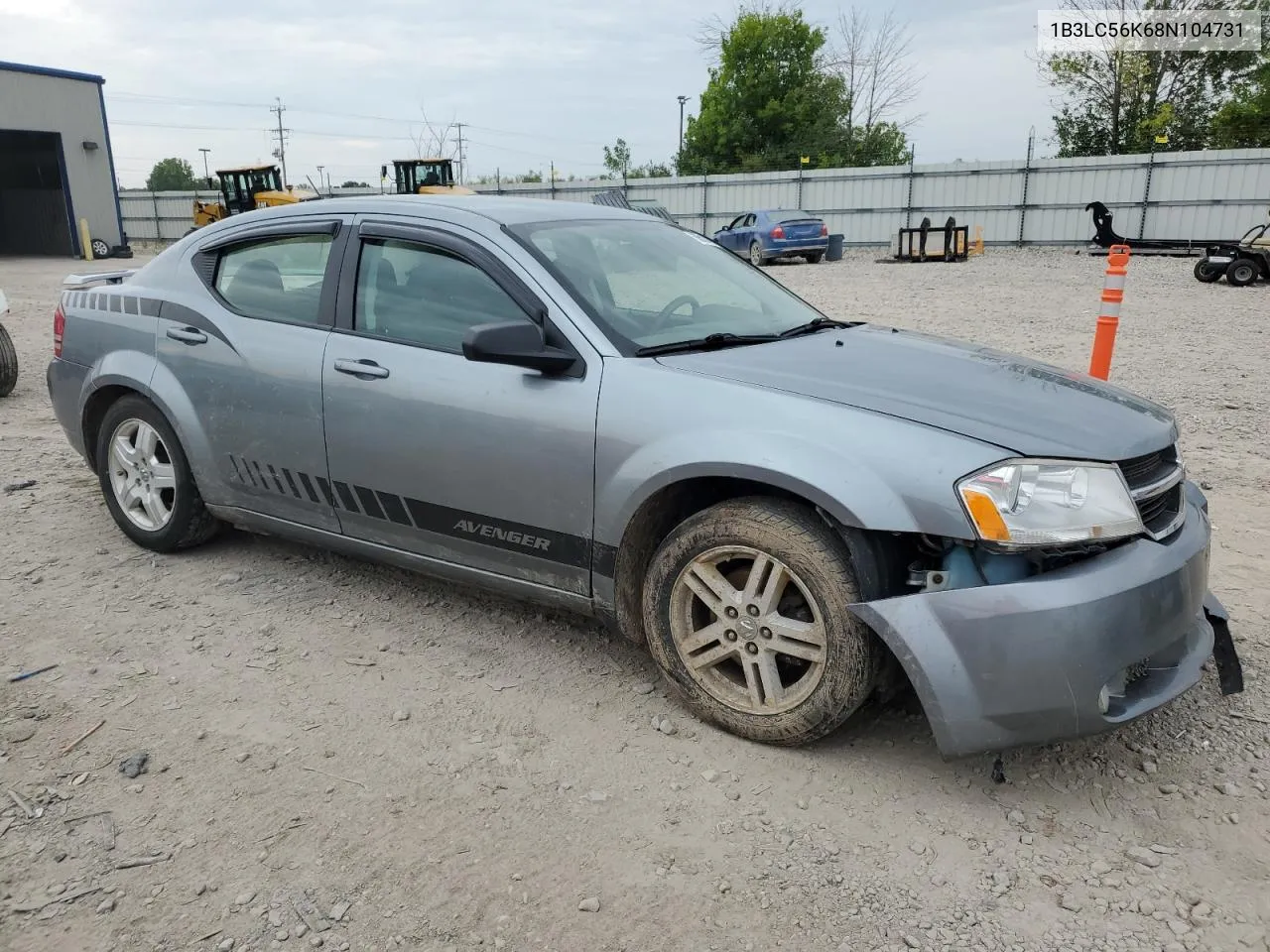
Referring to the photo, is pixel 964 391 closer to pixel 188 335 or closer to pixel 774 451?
pixel 774 451

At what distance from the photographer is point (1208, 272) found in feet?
54.7

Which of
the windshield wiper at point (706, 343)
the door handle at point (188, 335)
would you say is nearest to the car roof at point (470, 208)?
the door handle at point (188, 335)

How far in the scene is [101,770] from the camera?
9.34 ft

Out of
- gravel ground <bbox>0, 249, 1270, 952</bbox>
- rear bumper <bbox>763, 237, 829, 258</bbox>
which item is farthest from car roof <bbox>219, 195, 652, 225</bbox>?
rear bumper <bbox>763, 237, 829, 258</bbox>

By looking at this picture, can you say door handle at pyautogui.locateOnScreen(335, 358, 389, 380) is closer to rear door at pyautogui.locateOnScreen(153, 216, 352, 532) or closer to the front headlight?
rear door at pyautogui.locateOnScreen(153, 216, 352, 532)

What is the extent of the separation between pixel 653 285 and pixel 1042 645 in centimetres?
191

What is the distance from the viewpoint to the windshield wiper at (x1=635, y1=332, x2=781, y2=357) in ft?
10.3

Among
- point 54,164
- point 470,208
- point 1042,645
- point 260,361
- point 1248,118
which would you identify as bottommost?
point 1042,645

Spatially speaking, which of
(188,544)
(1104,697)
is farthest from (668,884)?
(188,544)

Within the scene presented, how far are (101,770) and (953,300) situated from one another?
1442 cm

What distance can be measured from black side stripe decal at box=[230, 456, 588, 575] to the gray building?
31.9 meters

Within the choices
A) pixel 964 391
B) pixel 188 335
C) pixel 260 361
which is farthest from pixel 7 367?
pixel 964 391

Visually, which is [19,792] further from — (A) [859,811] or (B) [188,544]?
(A) [859,811]

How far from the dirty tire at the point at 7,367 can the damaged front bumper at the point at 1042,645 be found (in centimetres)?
803
